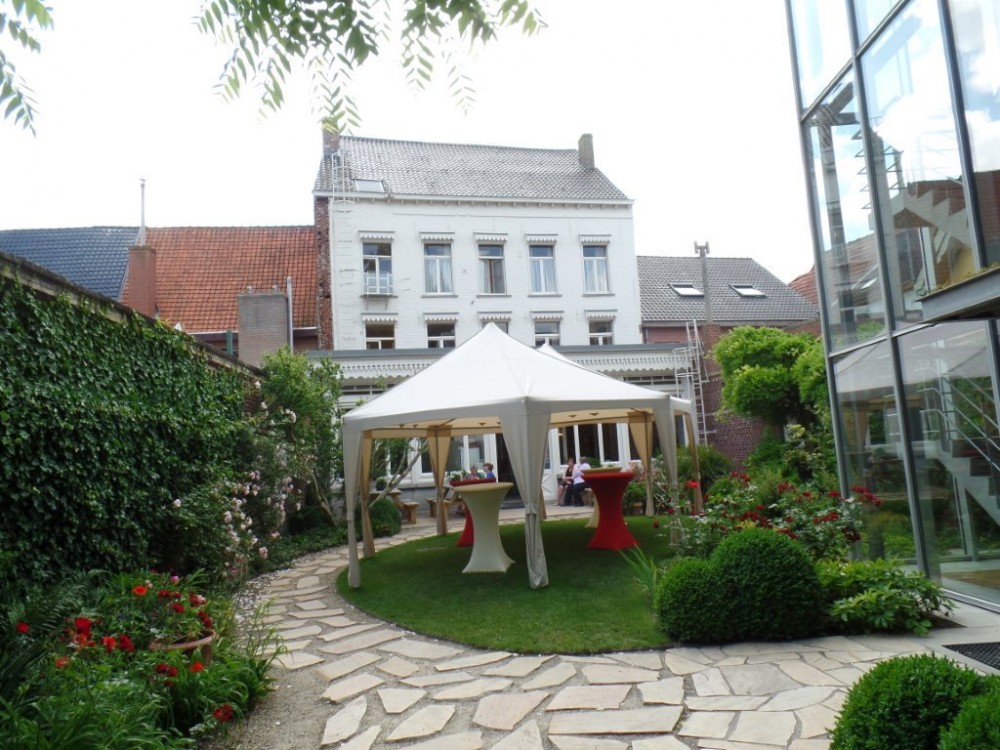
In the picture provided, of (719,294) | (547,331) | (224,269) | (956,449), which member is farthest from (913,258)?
(224,269)

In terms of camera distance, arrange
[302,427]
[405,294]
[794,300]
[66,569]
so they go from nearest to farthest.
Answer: [66,569], [302,427], [405,294], [794,300]

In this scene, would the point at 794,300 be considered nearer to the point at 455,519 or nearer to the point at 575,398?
the point at 455,519

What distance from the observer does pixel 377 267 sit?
19.0 m

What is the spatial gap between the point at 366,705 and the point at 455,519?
11.2m

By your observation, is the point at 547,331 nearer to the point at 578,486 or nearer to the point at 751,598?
the point at 578,486

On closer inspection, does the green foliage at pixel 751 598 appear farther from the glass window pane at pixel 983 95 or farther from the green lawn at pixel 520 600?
the glass window pane at pixel 983 95

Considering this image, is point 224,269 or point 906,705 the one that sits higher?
point 224,269

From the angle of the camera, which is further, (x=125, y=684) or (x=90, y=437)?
(x=90, y=437)

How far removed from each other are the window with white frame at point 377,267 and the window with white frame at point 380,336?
0.91 meters

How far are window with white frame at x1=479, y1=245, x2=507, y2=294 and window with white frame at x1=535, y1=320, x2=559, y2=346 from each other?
4.72 ft

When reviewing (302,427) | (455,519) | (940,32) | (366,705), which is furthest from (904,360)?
(455,519)

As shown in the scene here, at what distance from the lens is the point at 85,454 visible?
545cm

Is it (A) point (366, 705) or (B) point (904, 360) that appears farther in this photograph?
(B) point (904, 360)

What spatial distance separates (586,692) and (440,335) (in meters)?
15.8
